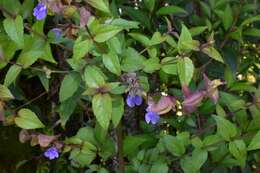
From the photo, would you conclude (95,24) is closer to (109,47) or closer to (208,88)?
(109,47)

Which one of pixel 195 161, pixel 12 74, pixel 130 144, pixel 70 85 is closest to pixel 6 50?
pixel 12 74

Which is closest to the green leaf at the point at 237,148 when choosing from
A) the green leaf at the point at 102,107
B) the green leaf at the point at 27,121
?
the green leaf at the point at 102,107

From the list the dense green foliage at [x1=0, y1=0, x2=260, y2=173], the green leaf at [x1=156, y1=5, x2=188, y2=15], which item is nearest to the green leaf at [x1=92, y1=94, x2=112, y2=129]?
the dense green foliage at [x1=0, y1=0, x2=260, y2=173]

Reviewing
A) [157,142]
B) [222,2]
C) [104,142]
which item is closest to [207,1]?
[222,2]

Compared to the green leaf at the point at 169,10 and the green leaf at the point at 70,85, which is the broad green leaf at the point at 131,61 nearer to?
the green leaf at the point at 70,85

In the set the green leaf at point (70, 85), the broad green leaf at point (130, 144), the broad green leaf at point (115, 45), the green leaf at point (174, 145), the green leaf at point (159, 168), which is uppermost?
the broad green leaf at point (115, 45)

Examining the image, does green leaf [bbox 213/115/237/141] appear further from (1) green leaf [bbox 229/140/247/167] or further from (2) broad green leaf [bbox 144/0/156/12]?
(2) broad green leaf [bbox 144/0/156/12]
